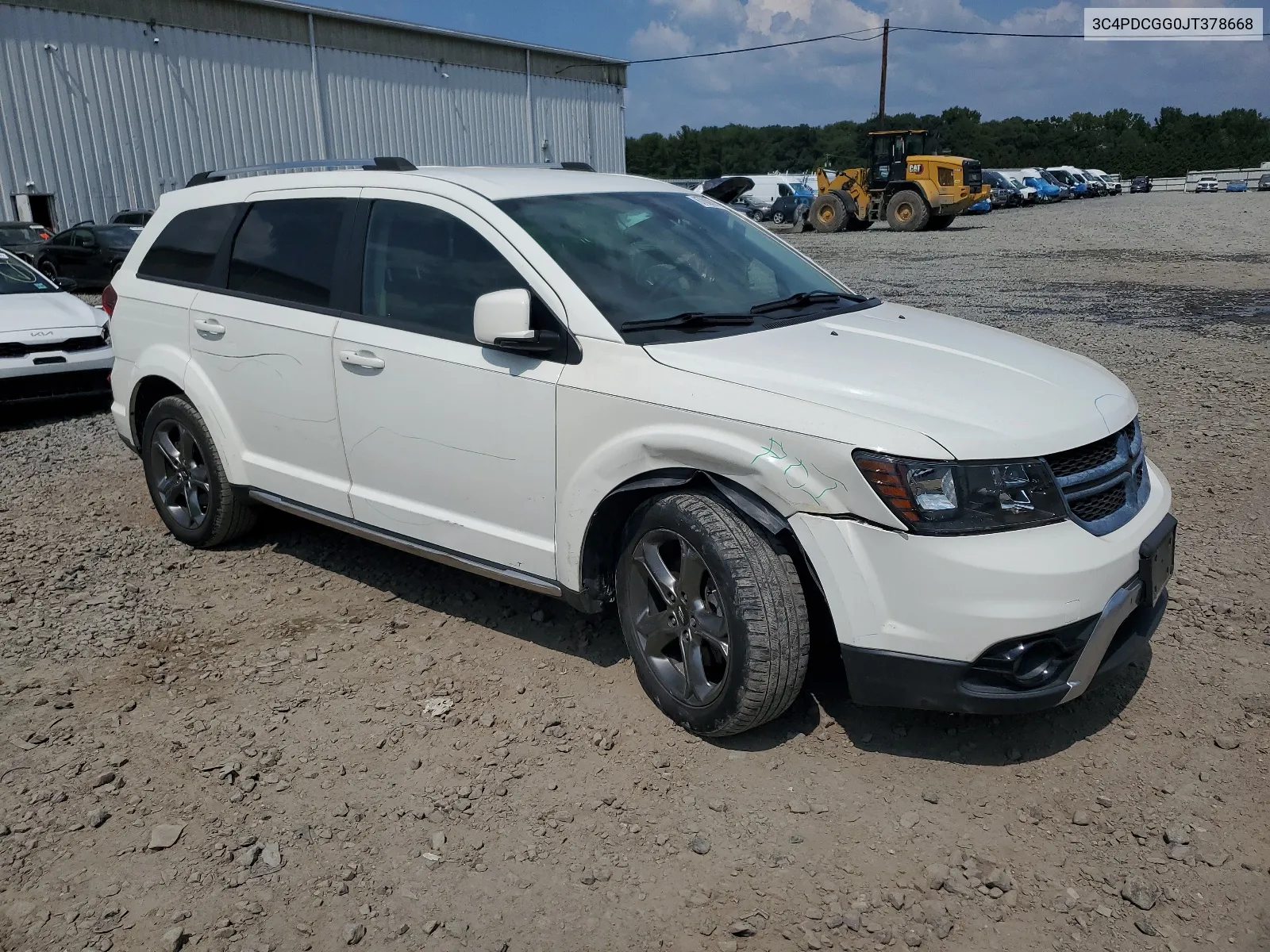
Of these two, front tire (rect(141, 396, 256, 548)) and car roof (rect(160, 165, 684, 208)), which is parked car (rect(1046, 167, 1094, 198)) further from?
front tire (rect(141, 396, 256, 548))

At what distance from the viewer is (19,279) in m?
9.52

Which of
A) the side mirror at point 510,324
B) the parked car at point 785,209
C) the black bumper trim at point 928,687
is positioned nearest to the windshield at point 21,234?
the side mirror at point 510,324

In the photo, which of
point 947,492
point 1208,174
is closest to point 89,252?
point 947,492

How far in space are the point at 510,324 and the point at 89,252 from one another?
60.8ft

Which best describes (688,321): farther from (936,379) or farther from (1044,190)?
(1044,190)

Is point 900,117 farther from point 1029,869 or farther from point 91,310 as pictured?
point 1029,869

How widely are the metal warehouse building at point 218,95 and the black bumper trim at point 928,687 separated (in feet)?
90.1

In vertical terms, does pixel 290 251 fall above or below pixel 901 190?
above

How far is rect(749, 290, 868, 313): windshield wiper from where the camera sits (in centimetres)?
392

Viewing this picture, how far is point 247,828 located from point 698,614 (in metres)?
1.53

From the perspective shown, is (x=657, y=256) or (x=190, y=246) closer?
(x=657, y=256)

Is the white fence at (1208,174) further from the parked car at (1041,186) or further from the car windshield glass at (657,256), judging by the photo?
the car windshield glass at (657,256)

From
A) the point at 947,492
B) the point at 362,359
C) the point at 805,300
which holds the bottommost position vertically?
the point at 947,492

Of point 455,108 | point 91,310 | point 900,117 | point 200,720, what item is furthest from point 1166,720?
point 900,117
